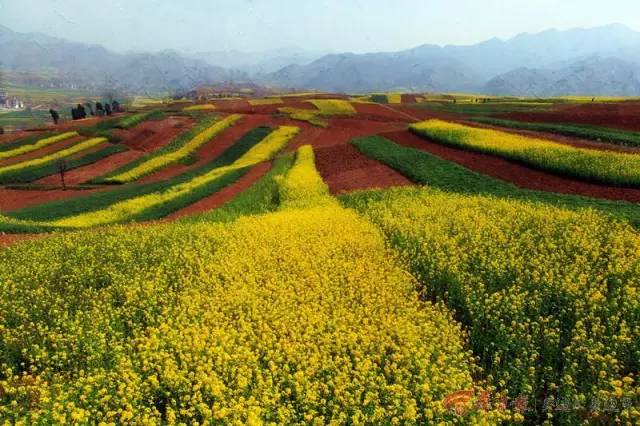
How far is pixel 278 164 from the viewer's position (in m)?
45.8

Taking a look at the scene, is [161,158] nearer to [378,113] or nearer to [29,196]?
[29,196]

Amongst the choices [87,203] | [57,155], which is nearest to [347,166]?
[87,203]

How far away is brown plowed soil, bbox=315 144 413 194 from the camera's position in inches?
1284

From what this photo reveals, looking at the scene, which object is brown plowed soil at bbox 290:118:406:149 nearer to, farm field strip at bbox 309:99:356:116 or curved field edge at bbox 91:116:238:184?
farm field strip at bbox 309:99:356:116

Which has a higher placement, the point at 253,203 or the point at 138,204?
the point at 253,203

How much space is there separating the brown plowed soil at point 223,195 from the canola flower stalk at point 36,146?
39.4 m

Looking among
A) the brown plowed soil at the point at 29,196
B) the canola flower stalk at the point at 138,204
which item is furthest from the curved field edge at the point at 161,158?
the canola flower stalk at the point at 138,204

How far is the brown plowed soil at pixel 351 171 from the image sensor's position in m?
32.6

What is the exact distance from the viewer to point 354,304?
45.9 ft

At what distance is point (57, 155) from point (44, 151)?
4770 millimetres

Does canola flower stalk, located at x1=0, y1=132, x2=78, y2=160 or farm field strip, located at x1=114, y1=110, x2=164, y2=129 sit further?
farm field strip, located at x1=114, y1=110, x2=164, y2=129

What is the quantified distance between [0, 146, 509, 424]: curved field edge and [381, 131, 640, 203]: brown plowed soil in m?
13.6

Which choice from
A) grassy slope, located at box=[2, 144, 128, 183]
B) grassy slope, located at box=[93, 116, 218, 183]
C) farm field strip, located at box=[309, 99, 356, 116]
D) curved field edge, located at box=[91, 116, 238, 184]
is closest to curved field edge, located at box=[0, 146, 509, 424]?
curved field edge, located at box=[91, 116, 238, 184]

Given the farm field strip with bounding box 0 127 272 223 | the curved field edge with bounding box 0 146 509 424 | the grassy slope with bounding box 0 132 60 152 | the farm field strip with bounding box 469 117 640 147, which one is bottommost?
the curved field edge with bounding box 0 146 509 424
